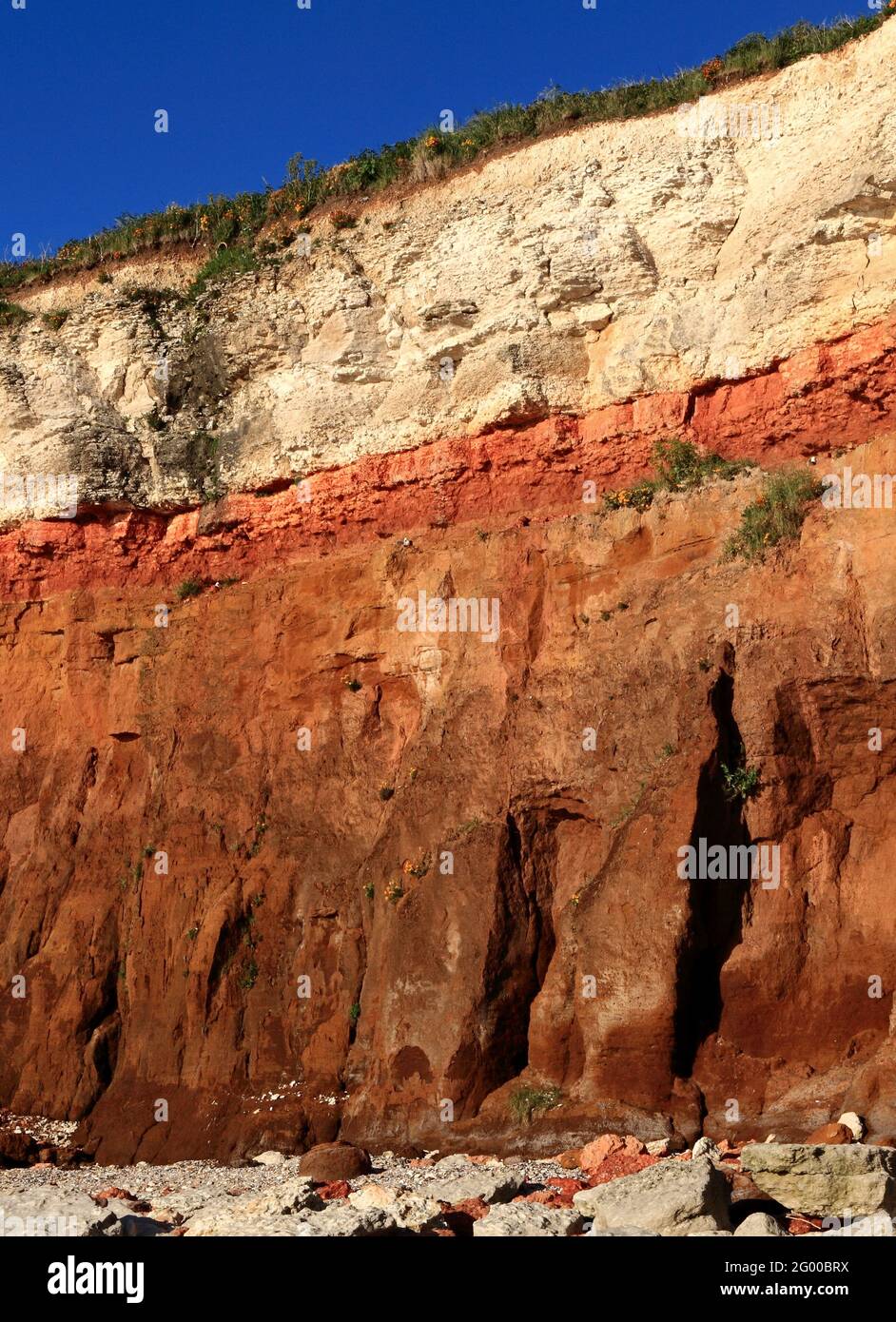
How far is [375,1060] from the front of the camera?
16.7 metres

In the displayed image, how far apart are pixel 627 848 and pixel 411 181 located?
1188cm

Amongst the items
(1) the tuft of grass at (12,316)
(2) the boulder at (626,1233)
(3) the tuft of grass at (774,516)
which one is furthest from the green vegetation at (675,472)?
(1) the tuft of grass at (12,316)

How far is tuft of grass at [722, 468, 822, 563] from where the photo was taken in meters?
16.9

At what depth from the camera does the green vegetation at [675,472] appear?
18.3 metres

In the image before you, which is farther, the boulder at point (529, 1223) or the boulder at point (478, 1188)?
the boulder at point (478, 1188)

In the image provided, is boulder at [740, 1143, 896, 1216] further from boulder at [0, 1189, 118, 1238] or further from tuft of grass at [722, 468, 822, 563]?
tuft of grass at [722, 468, 822, 563]

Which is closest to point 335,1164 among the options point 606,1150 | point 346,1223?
point 606,1150

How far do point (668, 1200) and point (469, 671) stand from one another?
378 inches

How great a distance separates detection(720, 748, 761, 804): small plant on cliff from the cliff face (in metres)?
0.17

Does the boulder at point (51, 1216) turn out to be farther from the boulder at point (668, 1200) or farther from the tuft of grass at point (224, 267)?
the tuft of grass at point (224, 267)

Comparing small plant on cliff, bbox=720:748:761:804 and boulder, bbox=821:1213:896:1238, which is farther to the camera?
small plant on cliff, bbox=720:748:761:804

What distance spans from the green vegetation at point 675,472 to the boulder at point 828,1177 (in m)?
9.56

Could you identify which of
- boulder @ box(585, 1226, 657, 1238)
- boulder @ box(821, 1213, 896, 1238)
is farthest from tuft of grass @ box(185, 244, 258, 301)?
boulder @ box(821, 1213, 896, 1238)

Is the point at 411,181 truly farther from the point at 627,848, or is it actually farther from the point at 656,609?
the point at 627,848
